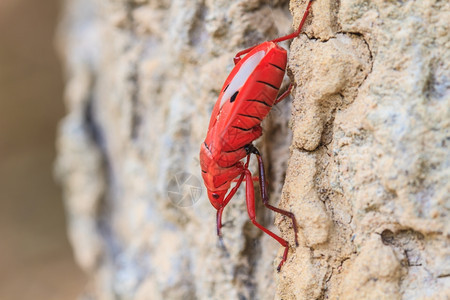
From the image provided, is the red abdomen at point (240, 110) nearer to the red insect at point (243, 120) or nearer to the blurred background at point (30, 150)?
the red insect at point (243, 120)

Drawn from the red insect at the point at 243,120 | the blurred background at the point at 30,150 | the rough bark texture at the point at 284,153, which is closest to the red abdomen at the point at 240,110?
the red insect at the point at 243,120

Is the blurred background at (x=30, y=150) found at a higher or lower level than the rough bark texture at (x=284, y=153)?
lower

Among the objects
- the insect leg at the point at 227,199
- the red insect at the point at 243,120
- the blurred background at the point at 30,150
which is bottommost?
the blurred background at the point at 30,150

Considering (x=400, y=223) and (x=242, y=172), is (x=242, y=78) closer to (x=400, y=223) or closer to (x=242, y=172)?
(x=242, y=172)

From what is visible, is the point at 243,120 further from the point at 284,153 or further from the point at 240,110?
the point at 284,153

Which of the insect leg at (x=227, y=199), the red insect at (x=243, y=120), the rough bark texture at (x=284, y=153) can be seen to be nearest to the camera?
the rough bark texture at (x=284, y=153)

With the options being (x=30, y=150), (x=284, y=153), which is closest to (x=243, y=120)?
(x=284, y=153)

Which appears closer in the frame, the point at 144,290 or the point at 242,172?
the point at 242,172

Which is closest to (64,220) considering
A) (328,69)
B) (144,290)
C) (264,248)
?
(144,290)
